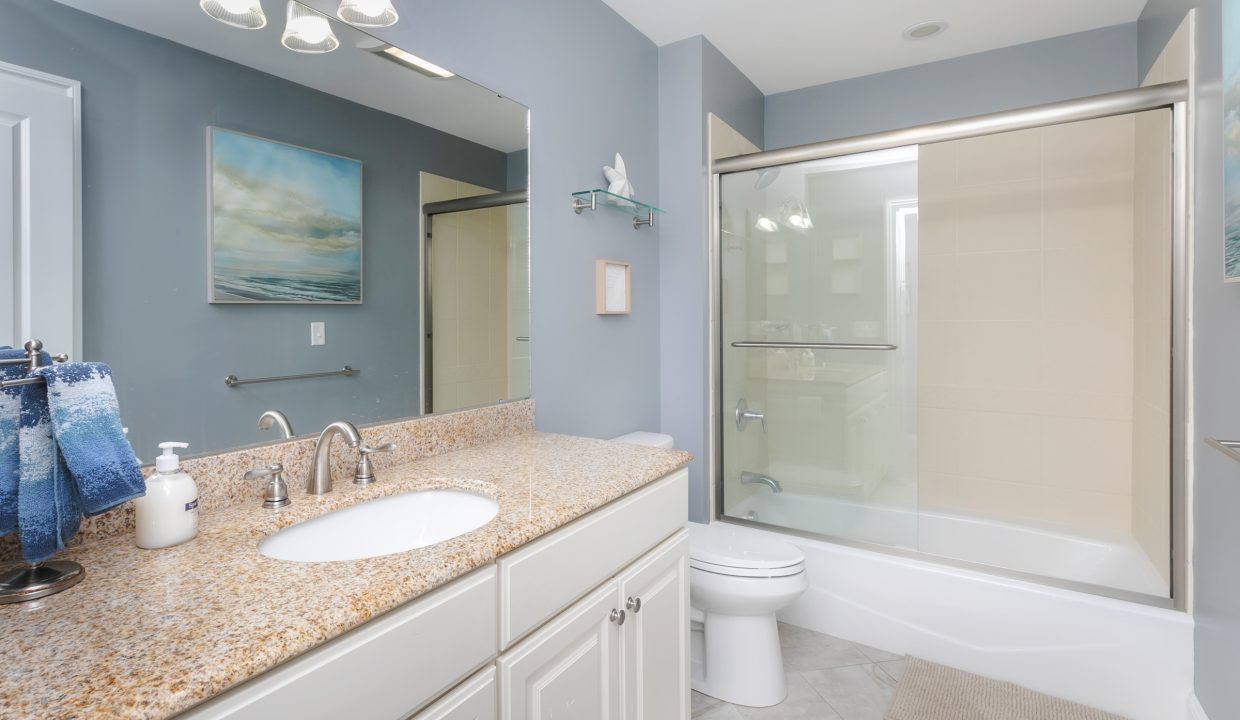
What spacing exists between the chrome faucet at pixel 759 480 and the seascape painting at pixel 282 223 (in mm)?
1866

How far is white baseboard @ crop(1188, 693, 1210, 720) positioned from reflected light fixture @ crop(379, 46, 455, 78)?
108 inches

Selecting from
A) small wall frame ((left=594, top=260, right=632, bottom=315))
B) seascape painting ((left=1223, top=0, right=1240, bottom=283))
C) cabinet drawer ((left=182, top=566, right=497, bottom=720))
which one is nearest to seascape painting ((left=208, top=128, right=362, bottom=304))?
cabinet drawer ((left=182, top=566, right=497, bottom=720))

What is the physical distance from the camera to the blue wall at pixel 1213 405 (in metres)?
1.56

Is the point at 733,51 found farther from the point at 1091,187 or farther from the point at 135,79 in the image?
the point at 135,79

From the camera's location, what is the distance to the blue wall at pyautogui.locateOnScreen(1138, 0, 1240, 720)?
156 cm

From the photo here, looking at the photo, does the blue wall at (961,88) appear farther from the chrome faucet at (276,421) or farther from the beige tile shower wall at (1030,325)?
the chrome faucet at (276,421)

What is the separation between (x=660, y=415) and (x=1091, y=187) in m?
2.10

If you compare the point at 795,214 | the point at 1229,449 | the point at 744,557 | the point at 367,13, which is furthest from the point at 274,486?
the point at 795,214

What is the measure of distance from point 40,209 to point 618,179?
1.68m

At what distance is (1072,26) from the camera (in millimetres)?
2598

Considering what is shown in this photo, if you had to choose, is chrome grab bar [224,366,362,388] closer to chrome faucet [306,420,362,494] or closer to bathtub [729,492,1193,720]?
chrome faucet [306,420,362,494]

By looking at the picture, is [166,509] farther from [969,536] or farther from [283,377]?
[969,536]

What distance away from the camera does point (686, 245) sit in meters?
2.68

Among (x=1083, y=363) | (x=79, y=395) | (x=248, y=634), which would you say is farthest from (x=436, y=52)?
(x=1083, y=363)
